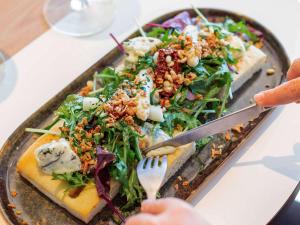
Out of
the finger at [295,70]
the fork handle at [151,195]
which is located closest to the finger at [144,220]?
the fork handle at [151,195]

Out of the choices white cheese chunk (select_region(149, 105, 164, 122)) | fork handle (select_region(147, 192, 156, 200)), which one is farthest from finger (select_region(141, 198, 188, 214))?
white cheese chunk (select_region(149, 105, 164, 122))

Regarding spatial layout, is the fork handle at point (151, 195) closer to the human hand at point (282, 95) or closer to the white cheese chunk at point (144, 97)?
the white cheese chunk at point (144, 97)

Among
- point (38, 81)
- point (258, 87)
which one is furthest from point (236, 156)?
point (38, 81)

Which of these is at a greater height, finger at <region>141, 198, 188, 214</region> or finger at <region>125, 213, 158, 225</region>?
finger at <region>125, 213, 158, 225</region>

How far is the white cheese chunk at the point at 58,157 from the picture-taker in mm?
1566

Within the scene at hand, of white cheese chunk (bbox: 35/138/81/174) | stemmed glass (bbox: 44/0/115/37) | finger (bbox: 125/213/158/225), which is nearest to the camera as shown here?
finger (bbox: 125/213/158/225)

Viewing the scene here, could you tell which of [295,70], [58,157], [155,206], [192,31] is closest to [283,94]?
[295,70]

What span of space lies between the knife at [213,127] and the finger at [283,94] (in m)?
0.07

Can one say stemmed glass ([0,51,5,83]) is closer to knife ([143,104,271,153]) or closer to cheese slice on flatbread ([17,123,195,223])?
cheese slice on flatbread ([17,123,195,223])

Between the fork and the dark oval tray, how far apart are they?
0.11 metres

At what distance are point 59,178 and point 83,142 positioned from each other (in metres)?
0.16

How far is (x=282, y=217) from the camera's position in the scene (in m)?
1.64

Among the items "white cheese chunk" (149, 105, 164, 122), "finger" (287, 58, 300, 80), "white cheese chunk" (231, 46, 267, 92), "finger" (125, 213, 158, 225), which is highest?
"finger" (125, 213, 158, 225)

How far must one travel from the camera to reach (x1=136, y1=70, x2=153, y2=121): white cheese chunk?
5.48 feet
